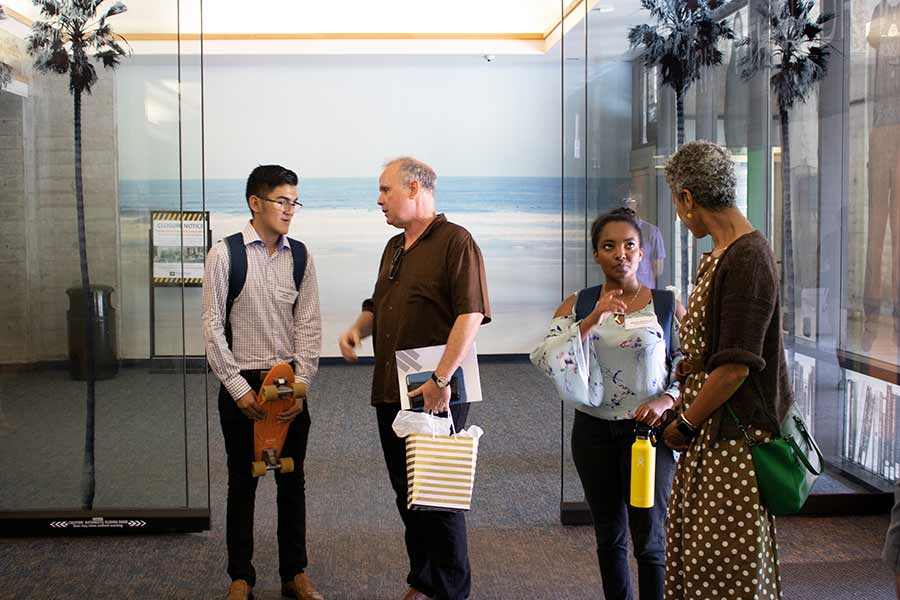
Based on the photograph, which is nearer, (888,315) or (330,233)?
(888,315)

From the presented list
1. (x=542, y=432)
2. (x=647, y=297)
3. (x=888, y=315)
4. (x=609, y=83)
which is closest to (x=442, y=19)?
(x=542, y=432)

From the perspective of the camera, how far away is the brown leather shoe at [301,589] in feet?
11.6

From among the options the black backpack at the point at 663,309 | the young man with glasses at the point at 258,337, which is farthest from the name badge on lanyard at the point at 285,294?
the black backpack at the point at 663,309

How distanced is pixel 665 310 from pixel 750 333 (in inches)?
25.1

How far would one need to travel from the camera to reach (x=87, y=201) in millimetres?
4445

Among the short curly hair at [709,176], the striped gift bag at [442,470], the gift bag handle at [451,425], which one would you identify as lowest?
the striped gift bag at [442,470]

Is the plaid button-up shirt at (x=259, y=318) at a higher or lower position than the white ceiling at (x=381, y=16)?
lower

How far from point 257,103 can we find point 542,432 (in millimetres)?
5208

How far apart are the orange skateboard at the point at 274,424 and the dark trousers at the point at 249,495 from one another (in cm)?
5

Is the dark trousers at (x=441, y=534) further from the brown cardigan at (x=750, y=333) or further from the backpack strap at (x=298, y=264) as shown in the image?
the brown cardigan at (x=750, y=333)

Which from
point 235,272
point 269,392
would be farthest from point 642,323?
point 235,272

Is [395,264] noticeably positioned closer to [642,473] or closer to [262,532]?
[642,473]

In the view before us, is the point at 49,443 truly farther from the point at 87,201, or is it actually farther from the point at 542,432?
the point at 542,432

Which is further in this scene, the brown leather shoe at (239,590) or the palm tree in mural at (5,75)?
the palm tree in mural at (5,75)
